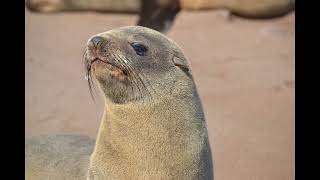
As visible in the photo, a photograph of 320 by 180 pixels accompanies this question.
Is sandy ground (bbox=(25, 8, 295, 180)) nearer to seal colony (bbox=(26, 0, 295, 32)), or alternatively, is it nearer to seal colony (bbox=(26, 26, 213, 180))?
seal colony (bbox=(26, 0, 295, 32))

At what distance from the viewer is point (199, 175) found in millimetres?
3631

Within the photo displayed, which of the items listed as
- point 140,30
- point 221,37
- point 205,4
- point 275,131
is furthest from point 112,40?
point 205,4

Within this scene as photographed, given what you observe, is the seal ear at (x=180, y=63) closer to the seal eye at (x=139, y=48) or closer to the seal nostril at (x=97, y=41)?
the seal eye at (x=139, y=48)

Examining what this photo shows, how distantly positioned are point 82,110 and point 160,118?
2873 mm

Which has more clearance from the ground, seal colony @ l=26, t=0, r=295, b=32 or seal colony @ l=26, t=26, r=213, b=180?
seal colony @ l=26, t=26, r=213, b=180

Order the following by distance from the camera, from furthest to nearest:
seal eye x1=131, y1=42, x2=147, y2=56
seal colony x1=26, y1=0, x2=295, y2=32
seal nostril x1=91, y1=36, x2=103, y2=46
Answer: seal colony x1=26, y1=0, x2=295, y2=32 < seal eye x1=131, y1=42, x2=147, y2=56 < seal nostril x1=91, y1=36, x2=103, y2=46

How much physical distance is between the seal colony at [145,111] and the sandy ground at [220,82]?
1541 mm

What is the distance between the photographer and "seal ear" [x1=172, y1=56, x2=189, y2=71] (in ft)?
11.9

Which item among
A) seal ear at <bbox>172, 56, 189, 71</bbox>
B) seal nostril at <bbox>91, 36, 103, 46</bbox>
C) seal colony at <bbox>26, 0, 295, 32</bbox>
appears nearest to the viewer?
seal nostril at <bbox>91, 36, 103, 46</bbox>

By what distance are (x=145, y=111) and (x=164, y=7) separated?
16.6 feet

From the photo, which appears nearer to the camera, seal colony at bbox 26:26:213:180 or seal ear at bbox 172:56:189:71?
seal colony at bbox 26:26:213:180

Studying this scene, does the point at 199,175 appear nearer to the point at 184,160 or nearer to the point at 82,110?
the point at 184,160

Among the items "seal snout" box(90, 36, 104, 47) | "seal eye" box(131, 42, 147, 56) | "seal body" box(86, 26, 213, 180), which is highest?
"seal snout" box(90, 36, 104, 47)

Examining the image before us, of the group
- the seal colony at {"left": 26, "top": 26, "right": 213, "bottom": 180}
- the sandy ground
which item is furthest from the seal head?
the sandy ground
